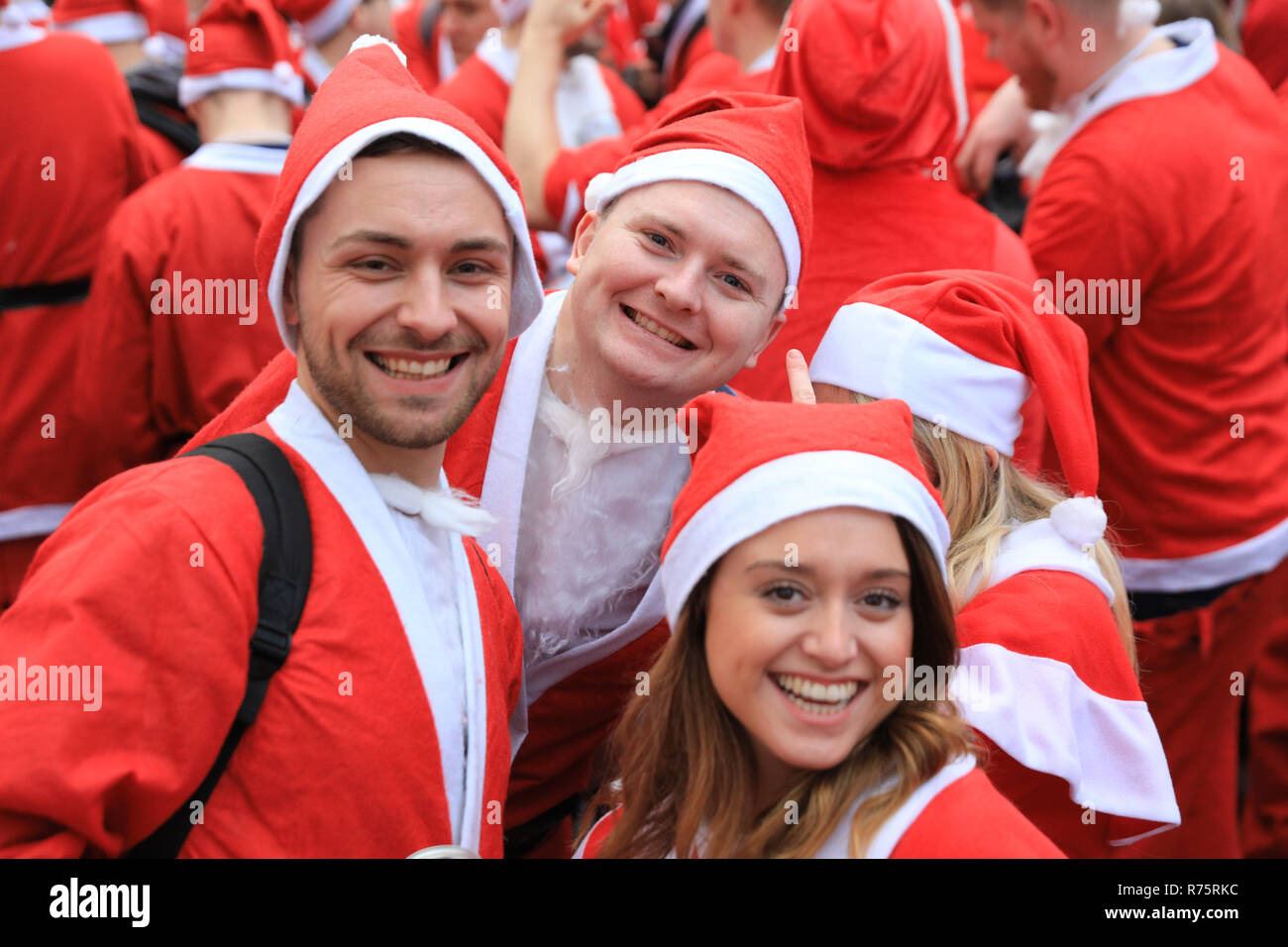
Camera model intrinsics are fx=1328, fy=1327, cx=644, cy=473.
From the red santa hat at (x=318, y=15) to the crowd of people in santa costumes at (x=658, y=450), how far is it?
3.11ft

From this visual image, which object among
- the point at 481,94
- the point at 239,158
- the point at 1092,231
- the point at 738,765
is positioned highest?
the point at 481,94

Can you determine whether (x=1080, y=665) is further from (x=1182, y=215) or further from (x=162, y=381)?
(x=162, y=381)

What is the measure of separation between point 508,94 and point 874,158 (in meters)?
1.85

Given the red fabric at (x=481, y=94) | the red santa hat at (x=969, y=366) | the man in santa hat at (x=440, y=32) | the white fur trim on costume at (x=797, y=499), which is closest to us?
the white fur trim on costume at (x=797, y=499)

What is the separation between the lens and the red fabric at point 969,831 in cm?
180

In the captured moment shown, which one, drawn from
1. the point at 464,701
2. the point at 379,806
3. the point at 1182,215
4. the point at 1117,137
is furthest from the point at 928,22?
the point at 379,806

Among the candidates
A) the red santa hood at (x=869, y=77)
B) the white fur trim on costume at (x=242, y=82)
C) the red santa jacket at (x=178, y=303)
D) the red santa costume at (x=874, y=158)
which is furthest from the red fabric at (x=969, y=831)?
the white fur trim on costume at (x=242, y=82)

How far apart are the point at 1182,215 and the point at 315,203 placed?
8.89ft

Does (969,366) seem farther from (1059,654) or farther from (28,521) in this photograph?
(28,521)

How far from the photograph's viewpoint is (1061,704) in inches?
89.0

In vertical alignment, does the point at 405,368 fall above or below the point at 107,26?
below

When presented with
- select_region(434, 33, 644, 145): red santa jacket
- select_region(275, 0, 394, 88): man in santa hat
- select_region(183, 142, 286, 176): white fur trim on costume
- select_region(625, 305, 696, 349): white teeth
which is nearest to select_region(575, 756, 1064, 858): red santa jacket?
select_region(625, 305, 696, 349): white teeth

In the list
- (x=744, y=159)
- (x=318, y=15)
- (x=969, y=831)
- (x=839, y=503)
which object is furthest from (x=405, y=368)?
(x=318, y=15)

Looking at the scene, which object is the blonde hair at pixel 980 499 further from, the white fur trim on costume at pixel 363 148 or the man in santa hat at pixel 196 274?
the man in santa hat at pixel 196 274
